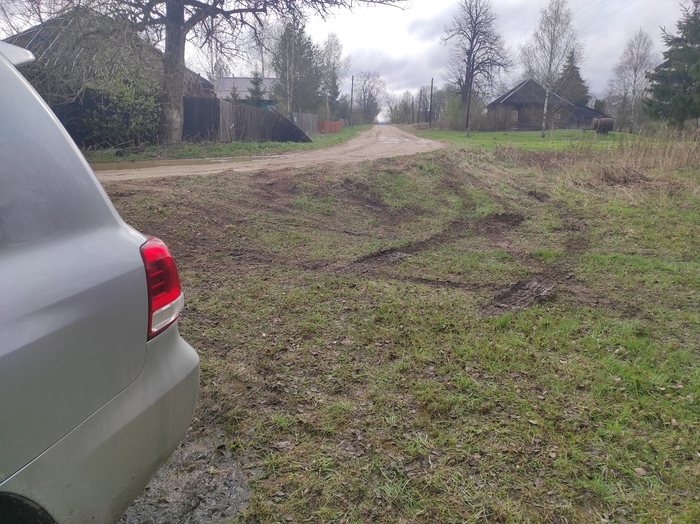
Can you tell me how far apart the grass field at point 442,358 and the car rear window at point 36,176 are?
62.2 inches

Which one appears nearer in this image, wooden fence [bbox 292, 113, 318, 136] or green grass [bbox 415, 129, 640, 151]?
green grass [bbox 415, 129, 640, 151]

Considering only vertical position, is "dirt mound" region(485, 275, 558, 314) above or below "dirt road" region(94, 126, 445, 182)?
below

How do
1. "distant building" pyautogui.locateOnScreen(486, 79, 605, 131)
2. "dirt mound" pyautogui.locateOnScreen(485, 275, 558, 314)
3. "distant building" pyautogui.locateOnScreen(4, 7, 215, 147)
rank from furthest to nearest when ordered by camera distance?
"distant building" pyautogui.locateOnScreen(486, 79, 605, 131) → "distant building" pyautogui.locateOnScreen(4, 7, 215, 147) → "dirt mound" pyautogui.locateOnScreen(485, 275, 558, 314)

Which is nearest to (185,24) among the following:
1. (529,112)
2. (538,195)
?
(538,195)

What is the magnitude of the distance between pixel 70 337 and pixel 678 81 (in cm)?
4168

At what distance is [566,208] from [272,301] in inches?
288

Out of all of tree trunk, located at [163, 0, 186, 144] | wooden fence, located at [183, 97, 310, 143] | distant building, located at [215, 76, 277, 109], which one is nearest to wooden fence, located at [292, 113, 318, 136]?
distant building, located at [215, 76, 277, 109]

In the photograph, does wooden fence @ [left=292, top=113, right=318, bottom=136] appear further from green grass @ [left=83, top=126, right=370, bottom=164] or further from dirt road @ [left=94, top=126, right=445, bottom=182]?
dirt road @ [left=94, top=126, right=445, bottom=182]

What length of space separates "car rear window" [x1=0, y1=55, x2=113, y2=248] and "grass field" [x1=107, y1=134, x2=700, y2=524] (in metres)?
1.58

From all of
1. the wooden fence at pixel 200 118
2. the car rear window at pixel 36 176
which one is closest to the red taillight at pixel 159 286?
the car rear window at pixel 36 176

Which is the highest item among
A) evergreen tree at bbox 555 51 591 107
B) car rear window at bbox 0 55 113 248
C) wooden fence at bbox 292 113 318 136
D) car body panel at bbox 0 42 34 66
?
evergreen tree at bbox 555 51 591 107

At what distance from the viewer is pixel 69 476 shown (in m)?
1.40

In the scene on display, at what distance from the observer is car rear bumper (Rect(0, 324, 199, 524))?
1.35 metres

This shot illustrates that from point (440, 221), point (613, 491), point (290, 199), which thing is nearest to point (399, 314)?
point (613, 491)
